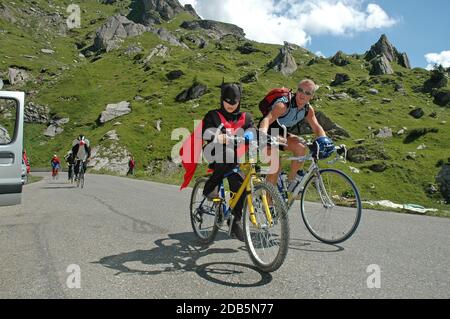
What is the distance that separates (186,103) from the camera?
328ft

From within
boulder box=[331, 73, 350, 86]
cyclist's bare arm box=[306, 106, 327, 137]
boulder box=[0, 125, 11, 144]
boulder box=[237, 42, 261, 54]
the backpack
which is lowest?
boulder box=[0, 125, 11, 144]

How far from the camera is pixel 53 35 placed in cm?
18562

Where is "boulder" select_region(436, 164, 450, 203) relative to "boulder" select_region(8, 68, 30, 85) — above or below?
below

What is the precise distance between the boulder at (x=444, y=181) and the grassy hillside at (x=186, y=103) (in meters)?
1.58

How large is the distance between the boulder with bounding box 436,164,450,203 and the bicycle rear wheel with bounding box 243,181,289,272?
188 ft

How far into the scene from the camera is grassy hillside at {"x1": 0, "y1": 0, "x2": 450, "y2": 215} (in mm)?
63562

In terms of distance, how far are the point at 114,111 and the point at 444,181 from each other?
248ft

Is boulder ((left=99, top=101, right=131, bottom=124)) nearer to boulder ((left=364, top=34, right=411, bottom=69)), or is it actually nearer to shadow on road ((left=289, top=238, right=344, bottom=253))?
shadow on road ((left=289, top=238, right=344, bottom=253))

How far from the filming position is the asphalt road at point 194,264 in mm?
3949

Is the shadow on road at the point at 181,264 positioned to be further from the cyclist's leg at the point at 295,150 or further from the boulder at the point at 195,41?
the boulder at the point at 195,41

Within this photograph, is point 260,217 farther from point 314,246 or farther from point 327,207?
point 327,207

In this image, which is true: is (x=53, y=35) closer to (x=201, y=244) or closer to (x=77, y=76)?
(x=77, y=76)

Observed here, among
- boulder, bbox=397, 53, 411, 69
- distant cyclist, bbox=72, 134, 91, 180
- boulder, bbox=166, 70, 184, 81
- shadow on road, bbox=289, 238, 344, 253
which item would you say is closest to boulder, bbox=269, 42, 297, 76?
boulder, bbox=166, 70, 184, 81

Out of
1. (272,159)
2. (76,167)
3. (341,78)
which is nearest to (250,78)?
(341,78)
